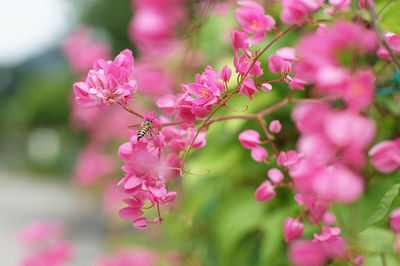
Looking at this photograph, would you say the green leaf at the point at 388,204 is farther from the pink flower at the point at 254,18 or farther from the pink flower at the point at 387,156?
the pink flower at the point at 254,18

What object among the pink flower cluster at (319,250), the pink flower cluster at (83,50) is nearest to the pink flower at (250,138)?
the pink flower cluster at (319,250)

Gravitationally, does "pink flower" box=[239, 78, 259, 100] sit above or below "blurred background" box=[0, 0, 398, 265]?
above

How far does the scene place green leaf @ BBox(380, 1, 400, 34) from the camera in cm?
41

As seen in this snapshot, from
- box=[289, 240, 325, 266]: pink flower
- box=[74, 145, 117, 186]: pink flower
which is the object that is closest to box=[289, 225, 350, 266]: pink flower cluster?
box=[289, 240, 325, 266]: pink flower

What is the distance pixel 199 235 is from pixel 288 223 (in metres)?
0.65

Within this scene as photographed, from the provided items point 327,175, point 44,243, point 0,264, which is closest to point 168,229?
point 44,243

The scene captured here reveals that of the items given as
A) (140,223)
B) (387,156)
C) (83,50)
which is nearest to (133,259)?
(140,223)

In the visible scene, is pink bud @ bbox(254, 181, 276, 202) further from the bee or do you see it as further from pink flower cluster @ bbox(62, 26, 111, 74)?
pink flower cluster @ bbox(62, 26, 111, 74)

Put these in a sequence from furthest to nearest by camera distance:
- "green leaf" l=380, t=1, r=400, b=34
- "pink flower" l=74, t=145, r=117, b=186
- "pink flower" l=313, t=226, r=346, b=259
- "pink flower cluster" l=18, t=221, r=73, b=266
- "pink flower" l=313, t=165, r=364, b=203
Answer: "pink flower" l=74, t=145, r=117, b=186
"pink flower cluster" l=18, t=221, r=73, b=266
"green leaf" l=380, t=1, r=400, b=34
"pink flower" l=313, t=226, r=346, b=259
"pink flower" l=313, t=165, r=364, b=203

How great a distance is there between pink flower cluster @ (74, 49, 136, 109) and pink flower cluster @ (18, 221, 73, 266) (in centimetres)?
78

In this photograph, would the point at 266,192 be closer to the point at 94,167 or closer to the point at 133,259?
the point at 133,259

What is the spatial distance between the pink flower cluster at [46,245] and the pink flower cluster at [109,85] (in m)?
0.78

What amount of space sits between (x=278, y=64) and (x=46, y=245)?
977 mm

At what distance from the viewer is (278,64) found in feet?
1.11
